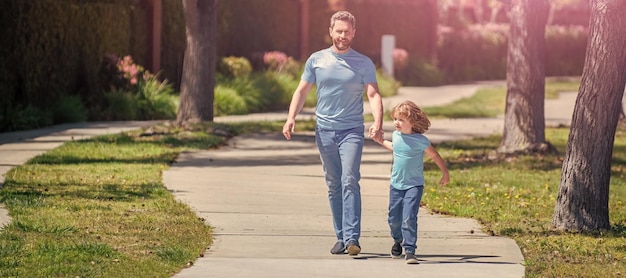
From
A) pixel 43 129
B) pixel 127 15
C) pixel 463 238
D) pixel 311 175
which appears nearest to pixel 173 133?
pixel 43 129

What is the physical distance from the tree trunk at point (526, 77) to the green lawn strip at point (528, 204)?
335 mm

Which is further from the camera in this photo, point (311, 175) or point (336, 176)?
point (311, 175)

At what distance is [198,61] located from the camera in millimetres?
19859

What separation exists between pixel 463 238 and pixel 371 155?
23.4 ft

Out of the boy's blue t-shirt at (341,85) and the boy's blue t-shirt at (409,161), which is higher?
the boy's blue t-shirt at (341,85)

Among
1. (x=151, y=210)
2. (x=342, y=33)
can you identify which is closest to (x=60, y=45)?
(x=151, y=210)

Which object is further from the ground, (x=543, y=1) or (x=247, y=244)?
(x=543, y=1)

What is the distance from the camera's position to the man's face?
983 cm

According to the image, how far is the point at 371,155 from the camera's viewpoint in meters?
18.1

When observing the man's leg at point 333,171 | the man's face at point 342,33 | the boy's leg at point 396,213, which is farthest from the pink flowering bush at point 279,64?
the boy's leg at point 396,213

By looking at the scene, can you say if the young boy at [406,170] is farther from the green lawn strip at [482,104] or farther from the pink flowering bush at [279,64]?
the pink flowering bush at [279,64]

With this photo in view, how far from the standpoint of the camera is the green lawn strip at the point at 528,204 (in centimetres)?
988

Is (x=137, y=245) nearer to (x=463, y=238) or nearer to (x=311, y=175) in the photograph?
(x=463, y=238)

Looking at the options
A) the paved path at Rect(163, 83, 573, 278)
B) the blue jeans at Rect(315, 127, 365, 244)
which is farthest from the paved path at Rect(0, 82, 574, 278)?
the blue jeans at Rect(315, 127, 365, 244)
